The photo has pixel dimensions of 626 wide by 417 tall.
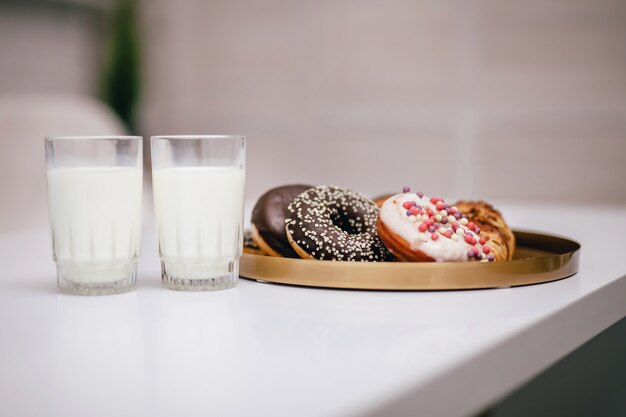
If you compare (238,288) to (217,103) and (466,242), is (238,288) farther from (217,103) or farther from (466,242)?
(217,103)

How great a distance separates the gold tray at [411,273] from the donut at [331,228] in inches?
1.4

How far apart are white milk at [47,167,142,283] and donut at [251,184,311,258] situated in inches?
6.9

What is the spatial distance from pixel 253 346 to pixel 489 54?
9.81ft

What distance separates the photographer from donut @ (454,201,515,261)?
3.08 feet

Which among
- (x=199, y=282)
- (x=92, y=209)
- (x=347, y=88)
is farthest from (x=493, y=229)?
(x=347, y=88)

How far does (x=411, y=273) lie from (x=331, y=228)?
5.4 inches

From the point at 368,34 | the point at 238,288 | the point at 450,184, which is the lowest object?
the point at 450,184

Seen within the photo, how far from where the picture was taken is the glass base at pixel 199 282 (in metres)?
0.86

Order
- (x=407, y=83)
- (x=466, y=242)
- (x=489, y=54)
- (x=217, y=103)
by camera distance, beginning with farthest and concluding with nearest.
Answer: (x=217, y=103) < (x=407, y=83) < (x=489, y=54) < (x=466, y=242)

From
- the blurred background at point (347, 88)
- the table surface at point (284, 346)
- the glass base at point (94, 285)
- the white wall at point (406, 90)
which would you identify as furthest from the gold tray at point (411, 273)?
the white wall at point (406, 90)

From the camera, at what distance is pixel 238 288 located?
34.4 inches

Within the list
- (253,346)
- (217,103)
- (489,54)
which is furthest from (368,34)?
(253,346)

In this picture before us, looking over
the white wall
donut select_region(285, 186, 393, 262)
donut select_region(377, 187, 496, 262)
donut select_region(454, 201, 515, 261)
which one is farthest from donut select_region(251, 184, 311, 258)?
the white wall

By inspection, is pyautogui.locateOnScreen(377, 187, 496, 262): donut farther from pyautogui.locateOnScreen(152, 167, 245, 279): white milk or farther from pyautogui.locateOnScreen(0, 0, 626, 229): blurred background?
pyautogui.locateOnScreen(0, 0, 626, 229): blurred background
